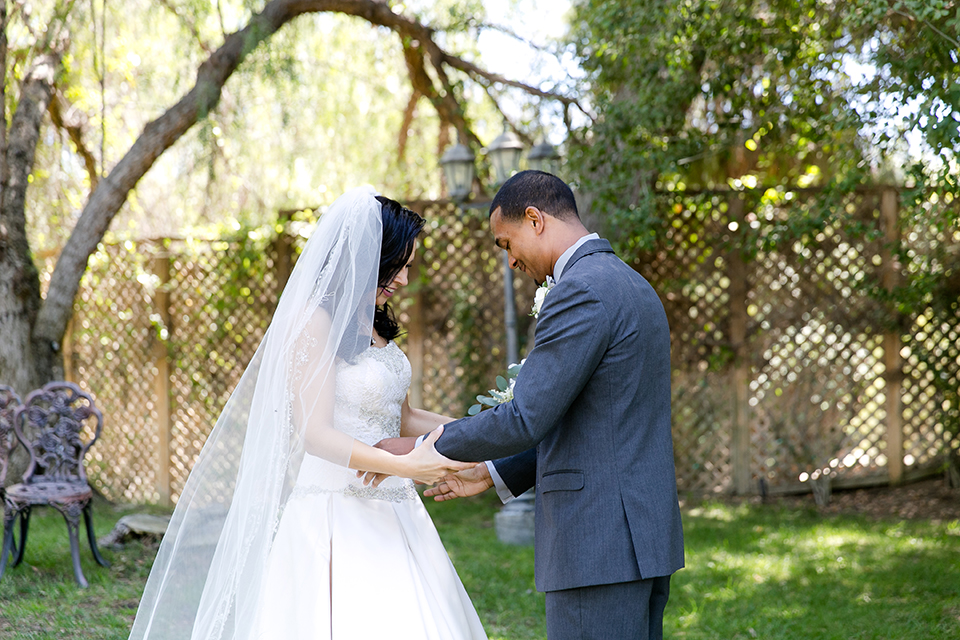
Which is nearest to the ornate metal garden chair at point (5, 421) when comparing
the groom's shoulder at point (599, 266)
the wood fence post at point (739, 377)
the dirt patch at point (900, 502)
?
the groom's shoulder at point (599, 266)

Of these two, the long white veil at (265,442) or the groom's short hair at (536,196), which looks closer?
the groom's short hair at (536,196)

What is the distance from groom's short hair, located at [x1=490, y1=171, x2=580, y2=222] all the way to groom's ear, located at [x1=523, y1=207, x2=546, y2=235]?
0.04 feet

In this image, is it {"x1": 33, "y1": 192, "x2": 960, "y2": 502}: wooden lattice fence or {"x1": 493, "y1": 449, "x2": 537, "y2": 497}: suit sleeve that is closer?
{"x1": 493, "y1": 449, "x2": 537, "y2": 497}: suit sleeve

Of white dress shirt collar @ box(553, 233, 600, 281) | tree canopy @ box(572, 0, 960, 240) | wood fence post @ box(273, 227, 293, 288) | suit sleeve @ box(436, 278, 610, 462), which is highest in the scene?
tree canopy @ box(572, 0, 960, 240)

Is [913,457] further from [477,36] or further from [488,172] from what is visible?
[477,36]

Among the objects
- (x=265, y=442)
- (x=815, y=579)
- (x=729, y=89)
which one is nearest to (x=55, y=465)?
(x=265, y=442)

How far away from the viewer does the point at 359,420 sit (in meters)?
2.64

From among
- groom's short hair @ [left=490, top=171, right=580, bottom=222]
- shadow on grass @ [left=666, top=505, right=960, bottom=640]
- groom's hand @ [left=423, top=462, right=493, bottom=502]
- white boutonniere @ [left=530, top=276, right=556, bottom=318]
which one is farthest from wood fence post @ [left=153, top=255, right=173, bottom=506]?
groom's short hair @ [left=490, top=171, right=580, bottom=222]

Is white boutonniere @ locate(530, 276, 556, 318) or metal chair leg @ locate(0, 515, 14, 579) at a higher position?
white boutonniere @ locate(530, 276, 556, 318)

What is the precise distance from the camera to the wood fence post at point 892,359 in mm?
6746

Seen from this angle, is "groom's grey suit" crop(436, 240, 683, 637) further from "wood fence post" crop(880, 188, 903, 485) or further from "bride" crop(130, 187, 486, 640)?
"wood fence post" crop(880, 188, 903, 485)

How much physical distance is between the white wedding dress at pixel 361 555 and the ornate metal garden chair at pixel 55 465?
2.73 metres

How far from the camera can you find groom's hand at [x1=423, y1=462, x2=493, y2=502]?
272cm

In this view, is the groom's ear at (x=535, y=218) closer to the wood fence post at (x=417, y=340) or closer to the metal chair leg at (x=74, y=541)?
the metal chair leg at (x=74, y=541)
